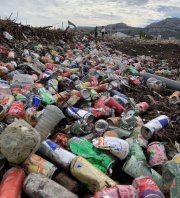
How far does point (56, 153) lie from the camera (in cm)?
261

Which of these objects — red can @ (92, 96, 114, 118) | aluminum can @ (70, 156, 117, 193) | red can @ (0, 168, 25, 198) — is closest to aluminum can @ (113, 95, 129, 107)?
red can @ (92, 96, 114, 118)

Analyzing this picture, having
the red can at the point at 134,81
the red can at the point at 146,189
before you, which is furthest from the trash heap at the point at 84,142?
the red can at the point at 134,81

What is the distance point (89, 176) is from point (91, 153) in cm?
33

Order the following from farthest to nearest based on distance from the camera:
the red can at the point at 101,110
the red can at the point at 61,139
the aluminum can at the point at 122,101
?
the aluminum can at the point at 122,101 < the red can at the point at 101,110 < the red can at the point at 61,139

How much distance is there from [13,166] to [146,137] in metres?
1.23

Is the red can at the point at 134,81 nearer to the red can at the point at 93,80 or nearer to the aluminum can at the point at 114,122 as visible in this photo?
the red can at the point at 93,80

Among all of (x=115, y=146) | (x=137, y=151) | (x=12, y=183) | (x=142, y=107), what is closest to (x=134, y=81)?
(x=142, y=107)

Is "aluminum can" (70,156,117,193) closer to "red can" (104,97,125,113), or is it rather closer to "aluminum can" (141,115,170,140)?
"aluminum can" (141,115,170,140)

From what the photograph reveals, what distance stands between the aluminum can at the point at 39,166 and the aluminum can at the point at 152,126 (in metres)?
1.00

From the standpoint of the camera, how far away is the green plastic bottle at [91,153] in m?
2.58

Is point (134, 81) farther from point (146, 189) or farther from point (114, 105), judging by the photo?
point (146, 189)

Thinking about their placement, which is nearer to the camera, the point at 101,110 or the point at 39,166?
the point at 39,166

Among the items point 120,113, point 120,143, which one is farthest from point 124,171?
point 120,113

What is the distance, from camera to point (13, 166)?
2.39 metres
